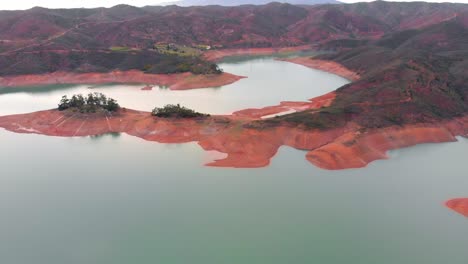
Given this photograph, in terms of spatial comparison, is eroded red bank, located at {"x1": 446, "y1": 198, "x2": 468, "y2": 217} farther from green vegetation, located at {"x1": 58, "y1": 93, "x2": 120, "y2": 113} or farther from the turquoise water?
green vegetation, located at {"x1": 58, "y1": 93, "x2": 120, "y2": 113}

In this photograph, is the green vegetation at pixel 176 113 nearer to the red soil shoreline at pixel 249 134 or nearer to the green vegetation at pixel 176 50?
the red soil shoreline at pixel 249 134

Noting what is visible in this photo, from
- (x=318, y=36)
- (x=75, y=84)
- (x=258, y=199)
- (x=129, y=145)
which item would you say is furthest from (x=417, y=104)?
(x=318, y=36)

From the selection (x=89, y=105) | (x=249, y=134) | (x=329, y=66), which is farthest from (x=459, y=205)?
(x=329, y=66)

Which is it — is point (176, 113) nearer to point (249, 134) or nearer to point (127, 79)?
point (249, 134)

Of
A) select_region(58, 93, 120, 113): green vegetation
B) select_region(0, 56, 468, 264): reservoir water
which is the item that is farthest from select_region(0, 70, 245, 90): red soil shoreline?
select_region(0, 56, 468, 264): reservoir water

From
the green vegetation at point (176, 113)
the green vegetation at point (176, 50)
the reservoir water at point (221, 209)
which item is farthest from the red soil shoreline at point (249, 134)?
the green vegetation at point (176, 50)
